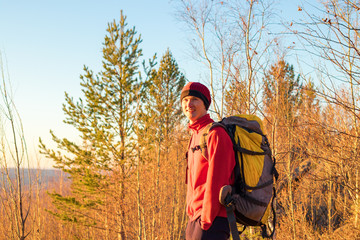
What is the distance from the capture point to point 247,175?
1.81m

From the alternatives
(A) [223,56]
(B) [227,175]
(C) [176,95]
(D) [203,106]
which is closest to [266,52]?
(A) [223,56]

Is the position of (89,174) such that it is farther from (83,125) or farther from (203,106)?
(203,106)

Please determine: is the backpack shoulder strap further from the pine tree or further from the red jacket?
the pine tree

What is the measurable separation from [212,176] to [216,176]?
0.08ft

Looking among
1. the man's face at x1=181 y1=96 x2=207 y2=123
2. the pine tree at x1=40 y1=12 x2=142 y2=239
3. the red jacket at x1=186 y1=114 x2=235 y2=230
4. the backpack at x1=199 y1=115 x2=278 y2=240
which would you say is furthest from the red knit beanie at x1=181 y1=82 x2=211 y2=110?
the pine tree at x1=40 y1=12 x2=142 y2=239

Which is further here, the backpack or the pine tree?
the pine tree

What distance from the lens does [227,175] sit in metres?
1.77

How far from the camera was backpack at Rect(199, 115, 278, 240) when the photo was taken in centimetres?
175

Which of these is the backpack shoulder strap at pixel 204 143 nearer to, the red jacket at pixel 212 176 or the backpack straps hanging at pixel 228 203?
the red jacket at pixel 212 176

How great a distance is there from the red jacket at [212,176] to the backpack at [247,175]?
6 centimetres

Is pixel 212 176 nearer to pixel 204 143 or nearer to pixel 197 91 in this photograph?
pixel 204 143

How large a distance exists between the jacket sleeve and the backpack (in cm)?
6

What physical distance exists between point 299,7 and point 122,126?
7.55m

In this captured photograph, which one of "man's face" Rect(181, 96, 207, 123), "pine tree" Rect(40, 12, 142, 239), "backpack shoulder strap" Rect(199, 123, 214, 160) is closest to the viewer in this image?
"backpack shoulder strap" Rect(199, 123, 214, 160)
